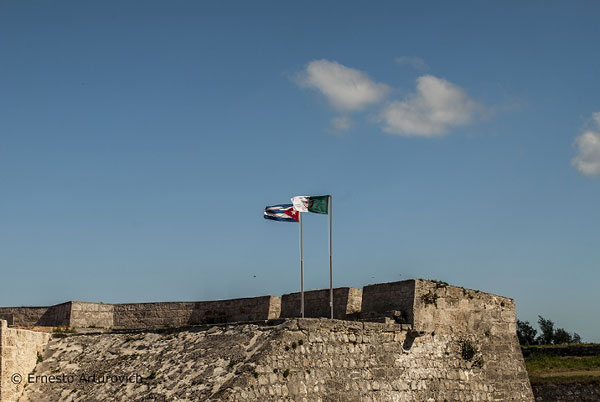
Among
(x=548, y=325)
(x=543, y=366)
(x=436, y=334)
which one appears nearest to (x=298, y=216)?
(x=436, y=334)

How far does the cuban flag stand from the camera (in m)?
21.0

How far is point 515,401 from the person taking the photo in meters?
22.5

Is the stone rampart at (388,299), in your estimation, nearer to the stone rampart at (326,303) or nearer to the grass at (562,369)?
the stone rampart at (326,303)

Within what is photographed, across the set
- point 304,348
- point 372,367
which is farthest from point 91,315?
point 372,367

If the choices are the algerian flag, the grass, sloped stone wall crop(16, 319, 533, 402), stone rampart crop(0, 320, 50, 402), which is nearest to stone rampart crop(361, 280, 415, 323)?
sloped stone wall crop(16, 319, 533, 402)

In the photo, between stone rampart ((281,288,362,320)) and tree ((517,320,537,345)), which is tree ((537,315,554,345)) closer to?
tree ((517,320,537,345))

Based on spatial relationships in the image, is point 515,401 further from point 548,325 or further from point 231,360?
point 548,325

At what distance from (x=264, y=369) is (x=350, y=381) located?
100 inches

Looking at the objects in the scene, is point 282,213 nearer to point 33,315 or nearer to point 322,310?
point 322,310

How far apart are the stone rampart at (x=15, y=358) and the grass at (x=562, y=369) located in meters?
18.3

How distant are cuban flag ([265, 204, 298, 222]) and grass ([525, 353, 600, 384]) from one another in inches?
535

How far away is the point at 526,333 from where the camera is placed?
49344 millimetres

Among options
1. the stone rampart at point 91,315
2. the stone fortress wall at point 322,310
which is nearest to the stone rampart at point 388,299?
the stone fortress wall at point 322,310

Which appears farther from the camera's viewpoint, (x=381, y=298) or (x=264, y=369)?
(x=381, y=298)
